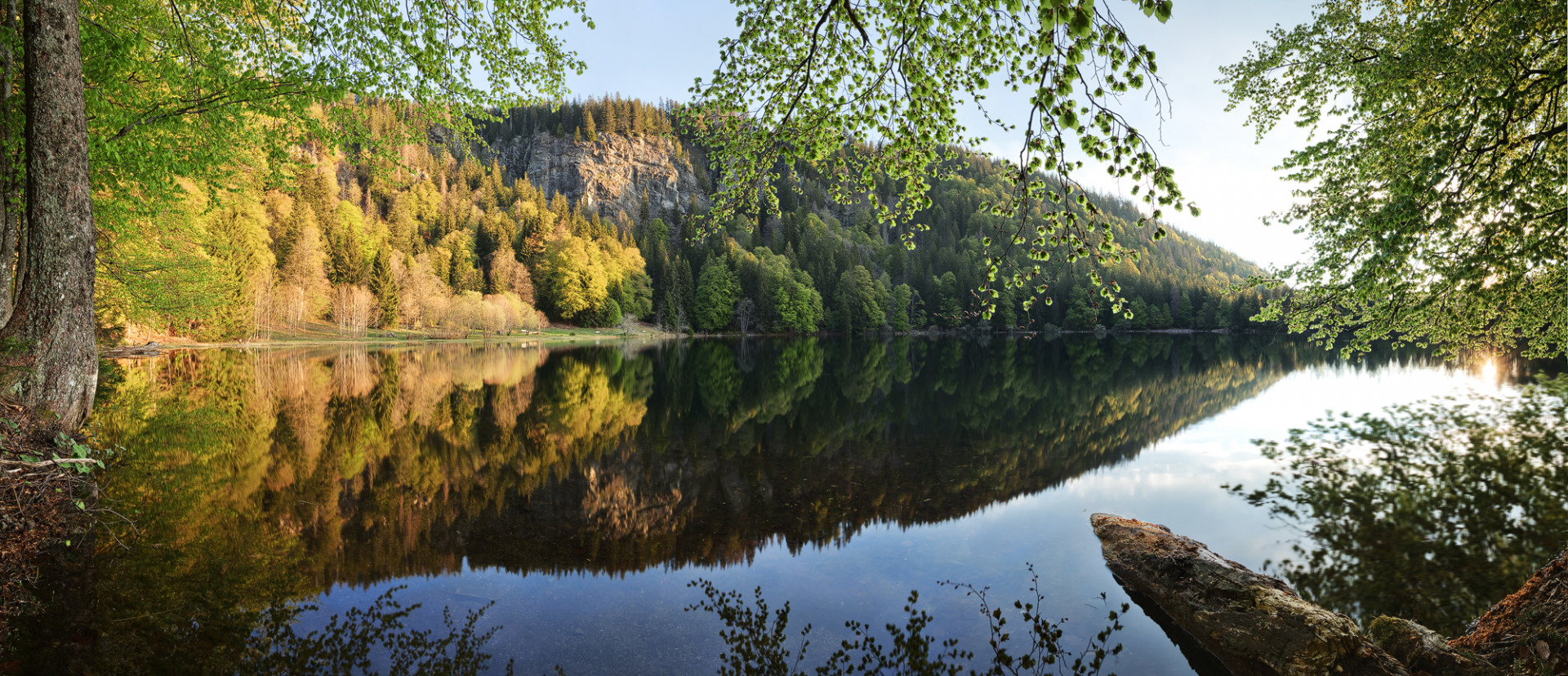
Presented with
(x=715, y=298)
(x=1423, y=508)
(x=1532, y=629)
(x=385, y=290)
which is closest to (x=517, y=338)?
(x=385, y=290)

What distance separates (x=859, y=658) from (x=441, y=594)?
4.45 meters

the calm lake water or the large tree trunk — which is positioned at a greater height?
the large tree trunk

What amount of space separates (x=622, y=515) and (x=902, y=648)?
509 centimetres

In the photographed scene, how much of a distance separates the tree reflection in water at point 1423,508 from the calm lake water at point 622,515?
14cm

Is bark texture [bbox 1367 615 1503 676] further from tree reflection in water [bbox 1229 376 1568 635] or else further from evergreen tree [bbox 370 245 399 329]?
evergreen tree [bbox 370 245 399 329]

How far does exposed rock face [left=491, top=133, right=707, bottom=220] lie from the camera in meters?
151

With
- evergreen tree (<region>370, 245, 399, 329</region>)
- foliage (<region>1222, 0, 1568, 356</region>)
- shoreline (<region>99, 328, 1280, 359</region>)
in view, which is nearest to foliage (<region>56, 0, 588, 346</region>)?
foliage (<region>1222, 0, 1568, 356</region>)

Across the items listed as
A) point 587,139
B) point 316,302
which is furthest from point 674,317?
point 587,139

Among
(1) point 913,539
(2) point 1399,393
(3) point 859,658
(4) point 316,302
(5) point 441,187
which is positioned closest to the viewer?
(3) point 859,658

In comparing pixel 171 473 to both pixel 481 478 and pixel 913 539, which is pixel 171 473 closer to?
pixel 481 478

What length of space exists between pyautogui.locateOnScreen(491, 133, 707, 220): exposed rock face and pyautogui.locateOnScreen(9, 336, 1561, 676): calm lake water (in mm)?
134424

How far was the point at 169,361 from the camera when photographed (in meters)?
29.0

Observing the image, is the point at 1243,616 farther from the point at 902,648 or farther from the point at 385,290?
the point at 385,290

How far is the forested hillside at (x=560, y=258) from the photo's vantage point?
119 feet
